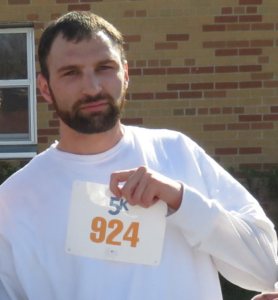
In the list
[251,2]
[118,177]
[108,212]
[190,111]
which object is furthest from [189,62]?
[118,177]

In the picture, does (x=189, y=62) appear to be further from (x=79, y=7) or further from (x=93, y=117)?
(x=93, y=117)

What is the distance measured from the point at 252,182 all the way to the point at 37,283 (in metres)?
4.09

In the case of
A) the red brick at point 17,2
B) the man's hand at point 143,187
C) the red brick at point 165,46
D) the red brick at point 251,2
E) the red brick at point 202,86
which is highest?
the red brick at point 251,2

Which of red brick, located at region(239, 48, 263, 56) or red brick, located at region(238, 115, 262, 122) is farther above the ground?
red brick, located at region(239, 48, 263, 56)

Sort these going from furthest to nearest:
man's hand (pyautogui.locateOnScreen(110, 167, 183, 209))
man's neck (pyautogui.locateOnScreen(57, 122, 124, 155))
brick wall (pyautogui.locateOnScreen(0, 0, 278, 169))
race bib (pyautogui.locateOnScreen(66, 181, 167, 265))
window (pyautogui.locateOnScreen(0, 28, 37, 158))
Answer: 1. window (pyautogui.locateOnScreen(0, 28, 37, 158))
2. brick wall (pyautogui.locateOnScreen(0, 0, 278, 169))
3. man's neck (pyautogui.locateOnScreen(57, 122, 124, 155))
4. race bib (pyautogui.locateOnScreen(66, 181, 167, 265))
5. man's hand (pyautogui.locateOnScreen(110, 167, 183, 209))

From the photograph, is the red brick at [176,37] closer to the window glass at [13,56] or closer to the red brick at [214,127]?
the red brick at [214,127]

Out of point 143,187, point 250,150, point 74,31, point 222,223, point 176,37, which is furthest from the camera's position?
point 250,150

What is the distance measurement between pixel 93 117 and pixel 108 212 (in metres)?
0.33

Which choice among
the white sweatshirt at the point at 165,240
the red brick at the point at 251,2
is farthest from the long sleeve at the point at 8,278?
the red brick at the point at 251,2

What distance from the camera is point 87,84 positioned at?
2311 millimetres

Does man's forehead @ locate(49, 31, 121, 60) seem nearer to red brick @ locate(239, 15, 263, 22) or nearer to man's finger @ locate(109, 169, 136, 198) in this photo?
man's finger @ locate(109, 169, 136, 198)

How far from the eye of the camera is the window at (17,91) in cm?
638

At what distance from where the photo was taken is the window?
638 centimetres

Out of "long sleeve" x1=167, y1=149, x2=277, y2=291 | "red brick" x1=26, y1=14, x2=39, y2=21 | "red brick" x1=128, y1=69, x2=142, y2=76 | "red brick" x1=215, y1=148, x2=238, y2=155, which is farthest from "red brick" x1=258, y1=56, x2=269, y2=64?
"long sleeve" x1=167, y1=149, x2=277, y2=291
